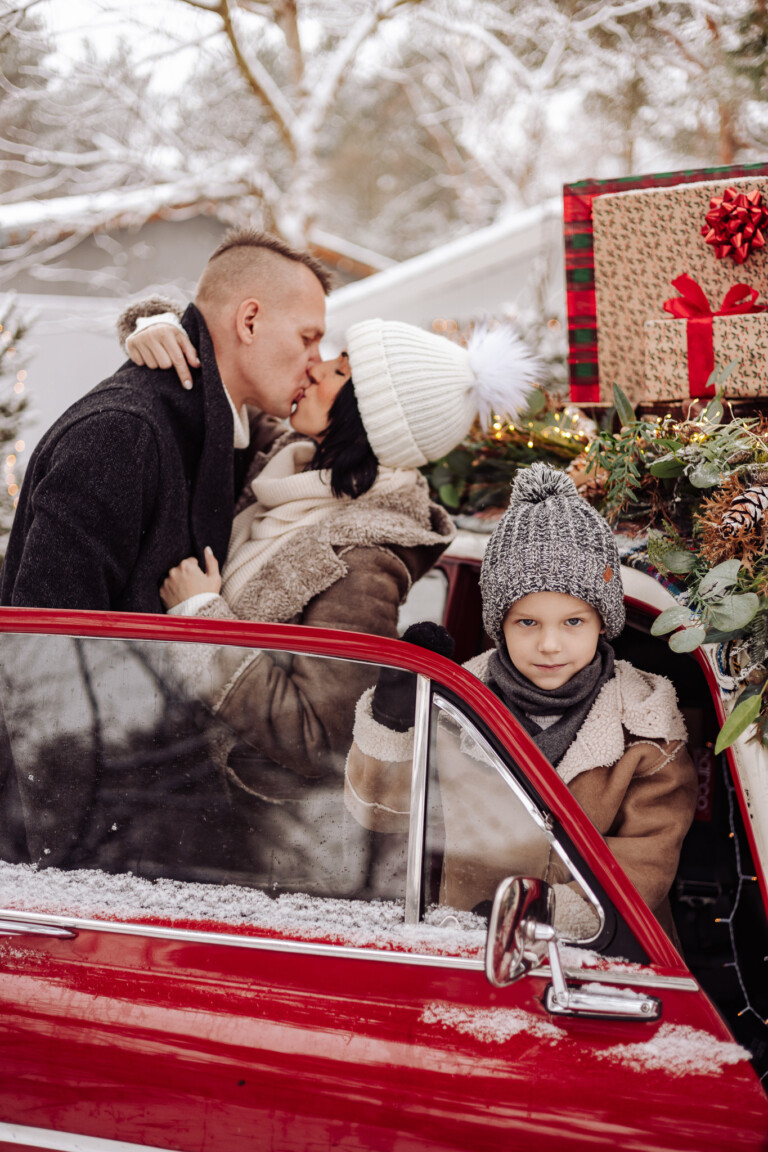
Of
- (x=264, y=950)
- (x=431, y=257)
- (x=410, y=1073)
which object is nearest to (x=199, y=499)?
(x=264, y=950)

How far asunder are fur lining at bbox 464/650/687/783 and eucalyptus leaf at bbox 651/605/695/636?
21 cm

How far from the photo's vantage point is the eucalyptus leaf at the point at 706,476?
6.09 feet

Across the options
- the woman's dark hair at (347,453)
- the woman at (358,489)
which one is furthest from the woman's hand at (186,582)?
the woman's dark hair at (347,453)

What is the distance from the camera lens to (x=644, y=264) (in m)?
2.65

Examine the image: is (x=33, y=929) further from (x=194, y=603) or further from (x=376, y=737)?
(x=194, y=603)

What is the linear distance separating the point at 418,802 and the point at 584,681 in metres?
0.60

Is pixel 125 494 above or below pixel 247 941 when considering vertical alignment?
above

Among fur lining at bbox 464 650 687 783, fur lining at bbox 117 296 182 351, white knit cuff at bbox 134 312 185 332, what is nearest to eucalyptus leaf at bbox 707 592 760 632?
fur lining at bbox 464 650 687 783

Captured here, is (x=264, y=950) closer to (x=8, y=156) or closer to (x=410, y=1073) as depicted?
(x=410, y=1073)

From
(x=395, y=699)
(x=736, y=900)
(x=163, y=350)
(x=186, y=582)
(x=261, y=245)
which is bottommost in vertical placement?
(x=736, y=900)

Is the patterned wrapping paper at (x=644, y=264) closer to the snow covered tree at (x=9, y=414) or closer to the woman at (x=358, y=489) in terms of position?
the woman at (x=358, y=489)

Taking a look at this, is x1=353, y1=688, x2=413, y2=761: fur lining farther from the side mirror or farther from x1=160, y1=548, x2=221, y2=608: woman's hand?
x1=160, y1=548, x2=221, y2=608: woman's hand

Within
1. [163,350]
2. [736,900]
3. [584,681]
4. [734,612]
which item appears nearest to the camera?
[734,612]

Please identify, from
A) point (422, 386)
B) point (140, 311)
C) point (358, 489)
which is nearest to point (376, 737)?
point (358, 489)
